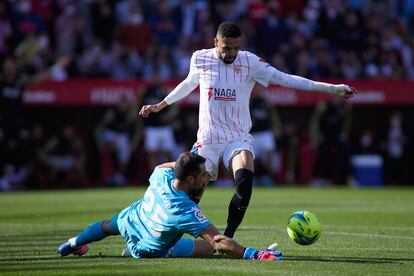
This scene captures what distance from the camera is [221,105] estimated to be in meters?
9.93

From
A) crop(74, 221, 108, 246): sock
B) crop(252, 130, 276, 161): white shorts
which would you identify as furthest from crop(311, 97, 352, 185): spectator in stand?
crop(74, 221, 108, 246): sock

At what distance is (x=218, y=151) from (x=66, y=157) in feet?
46.9

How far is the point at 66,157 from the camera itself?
23.7 meters

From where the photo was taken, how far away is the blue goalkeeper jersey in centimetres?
841

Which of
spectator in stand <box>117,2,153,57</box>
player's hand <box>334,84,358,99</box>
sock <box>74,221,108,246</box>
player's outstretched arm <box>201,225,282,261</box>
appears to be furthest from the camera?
spectator in stand <box>117,2,153,57</box>

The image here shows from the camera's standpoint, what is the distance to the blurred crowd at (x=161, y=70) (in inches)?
890

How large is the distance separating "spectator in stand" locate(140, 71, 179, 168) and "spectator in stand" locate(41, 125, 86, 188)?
6.66ft

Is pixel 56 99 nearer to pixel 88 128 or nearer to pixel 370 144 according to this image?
pixel 88 128

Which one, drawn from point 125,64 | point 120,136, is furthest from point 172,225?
point 125,64

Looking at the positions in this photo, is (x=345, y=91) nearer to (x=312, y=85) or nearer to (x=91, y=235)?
(x=312, y=85)

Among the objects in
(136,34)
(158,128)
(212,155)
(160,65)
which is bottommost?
(158,128)

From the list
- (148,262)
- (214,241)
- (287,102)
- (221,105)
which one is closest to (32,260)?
(148,262)

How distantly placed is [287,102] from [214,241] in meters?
16.2

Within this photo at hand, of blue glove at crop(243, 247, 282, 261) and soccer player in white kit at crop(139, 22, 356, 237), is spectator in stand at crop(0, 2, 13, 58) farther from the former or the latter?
blue glove at crop(243, 247, 282, 261)
